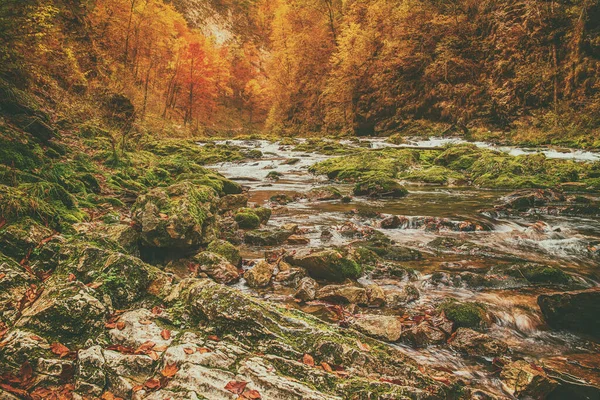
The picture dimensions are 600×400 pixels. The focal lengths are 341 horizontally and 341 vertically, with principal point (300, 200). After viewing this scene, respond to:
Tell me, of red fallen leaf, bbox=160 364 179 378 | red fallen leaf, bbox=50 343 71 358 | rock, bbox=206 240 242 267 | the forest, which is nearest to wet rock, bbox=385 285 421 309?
the forest

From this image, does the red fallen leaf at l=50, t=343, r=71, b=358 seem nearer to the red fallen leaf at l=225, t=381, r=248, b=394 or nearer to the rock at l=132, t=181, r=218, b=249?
the red fallen leaf at l=225, t=381, r=248, b=394

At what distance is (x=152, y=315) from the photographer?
2.62 metres

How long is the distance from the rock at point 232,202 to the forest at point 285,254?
84mm

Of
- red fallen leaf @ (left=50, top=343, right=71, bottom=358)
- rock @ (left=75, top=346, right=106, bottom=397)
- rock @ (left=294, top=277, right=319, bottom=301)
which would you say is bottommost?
rock @ (left=294, top=277, right=319, bottom=301)

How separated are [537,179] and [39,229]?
13.0 metres

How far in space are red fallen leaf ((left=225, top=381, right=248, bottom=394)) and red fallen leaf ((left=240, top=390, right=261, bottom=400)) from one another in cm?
3

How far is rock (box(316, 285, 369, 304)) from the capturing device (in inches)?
165

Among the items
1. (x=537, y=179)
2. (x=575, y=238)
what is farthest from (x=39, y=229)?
(x=537, y=179)

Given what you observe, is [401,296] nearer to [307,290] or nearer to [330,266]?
[330,266]

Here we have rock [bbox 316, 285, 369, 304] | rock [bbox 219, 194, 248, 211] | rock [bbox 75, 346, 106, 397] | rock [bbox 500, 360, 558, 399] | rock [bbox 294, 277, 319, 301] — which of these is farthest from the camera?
rock [bbox 219, 194, 248, 211]

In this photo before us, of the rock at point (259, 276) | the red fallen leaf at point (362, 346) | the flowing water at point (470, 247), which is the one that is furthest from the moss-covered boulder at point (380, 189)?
the red fallen leaf at point (362, 346)

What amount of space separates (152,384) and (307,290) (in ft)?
8.55

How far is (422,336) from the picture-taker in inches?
138

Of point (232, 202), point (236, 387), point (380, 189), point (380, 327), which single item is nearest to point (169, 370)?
point (236, 387)
